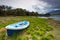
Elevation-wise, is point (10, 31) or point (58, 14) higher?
point (10, 31)

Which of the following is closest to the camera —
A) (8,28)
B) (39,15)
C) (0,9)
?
(8,28)

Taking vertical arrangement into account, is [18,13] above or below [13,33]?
below

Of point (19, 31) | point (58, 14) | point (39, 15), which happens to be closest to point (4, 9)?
point (39, 15)

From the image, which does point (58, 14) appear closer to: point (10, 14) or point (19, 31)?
point (10, 14)

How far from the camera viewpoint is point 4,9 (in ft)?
61.9

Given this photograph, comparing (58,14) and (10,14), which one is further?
(58,14)

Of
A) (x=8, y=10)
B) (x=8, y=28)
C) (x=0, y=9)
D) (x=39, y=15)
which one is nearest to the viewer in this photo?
(x=8, y=28)

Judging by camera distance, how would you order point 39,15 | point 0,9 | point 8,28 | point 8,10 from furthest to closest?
point 39,15 < point 8,10 < point 0,9 < point 8,28

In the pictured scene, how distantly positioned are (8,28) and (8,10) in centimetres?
1297

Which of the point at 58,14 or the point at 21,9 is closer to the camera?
the point at 21,9

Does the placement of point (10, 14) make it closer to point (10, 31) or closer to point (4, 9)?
point (4, 9)

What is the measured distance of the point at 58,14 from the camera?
69.4 ft

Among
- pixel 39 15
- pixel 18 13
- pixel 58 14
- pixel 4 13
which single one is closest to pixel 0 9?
pixel 4 13

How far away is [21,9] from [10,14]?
1.36 metres
